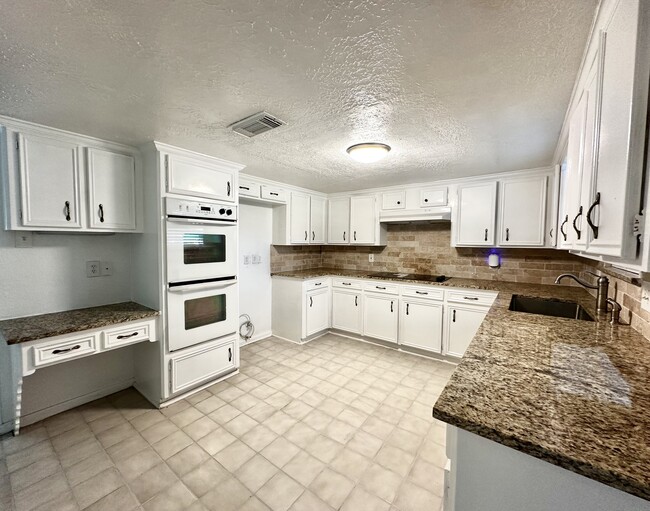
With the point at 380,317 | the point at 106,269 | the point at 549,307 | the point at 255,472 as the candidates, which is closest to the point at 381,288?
the point at 380,317

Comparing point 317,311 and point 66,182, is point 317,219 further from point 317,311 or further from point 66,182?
point 66,182

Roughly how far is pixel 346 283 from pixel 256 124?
268cm

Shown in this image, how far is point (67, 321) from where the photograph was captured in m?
2.01

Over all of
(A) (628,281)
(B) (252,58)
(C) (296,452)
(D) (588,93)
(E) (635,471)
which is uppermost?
(B) (252,58)

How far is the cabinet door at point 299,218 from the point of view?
156 inches

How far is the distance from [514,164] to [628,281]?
1.60 metres

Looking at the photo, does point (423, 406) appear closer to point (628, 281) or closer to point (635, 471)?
point (628, 281)

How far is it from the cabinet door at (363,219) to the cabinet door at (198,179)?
1990 millimetres

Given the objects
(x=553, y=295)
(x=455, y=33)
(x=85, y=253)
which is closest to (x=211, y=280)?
(x=85, y=253)

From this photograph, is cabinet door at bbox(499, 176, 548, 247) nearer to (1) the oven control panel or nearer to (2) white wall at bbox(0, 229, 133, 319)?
(1) the oven control panel

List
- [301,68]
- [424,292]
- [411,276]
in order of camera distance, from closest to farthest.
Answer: [301,68] < [424,292] < [411,276]

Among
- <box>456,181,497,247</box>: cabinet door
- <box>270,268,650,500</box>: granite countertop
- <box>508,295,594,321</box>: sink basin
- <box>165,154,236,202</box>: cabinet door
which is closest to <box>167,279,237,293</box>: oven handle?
<box>165,154,236,202</box>: cabinet door

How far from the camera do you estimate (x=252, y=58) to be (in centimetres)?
119

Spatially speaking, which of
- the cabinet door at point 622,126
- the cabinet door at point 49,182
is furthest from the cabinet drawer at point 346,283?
the cabinet door at point 622,126
